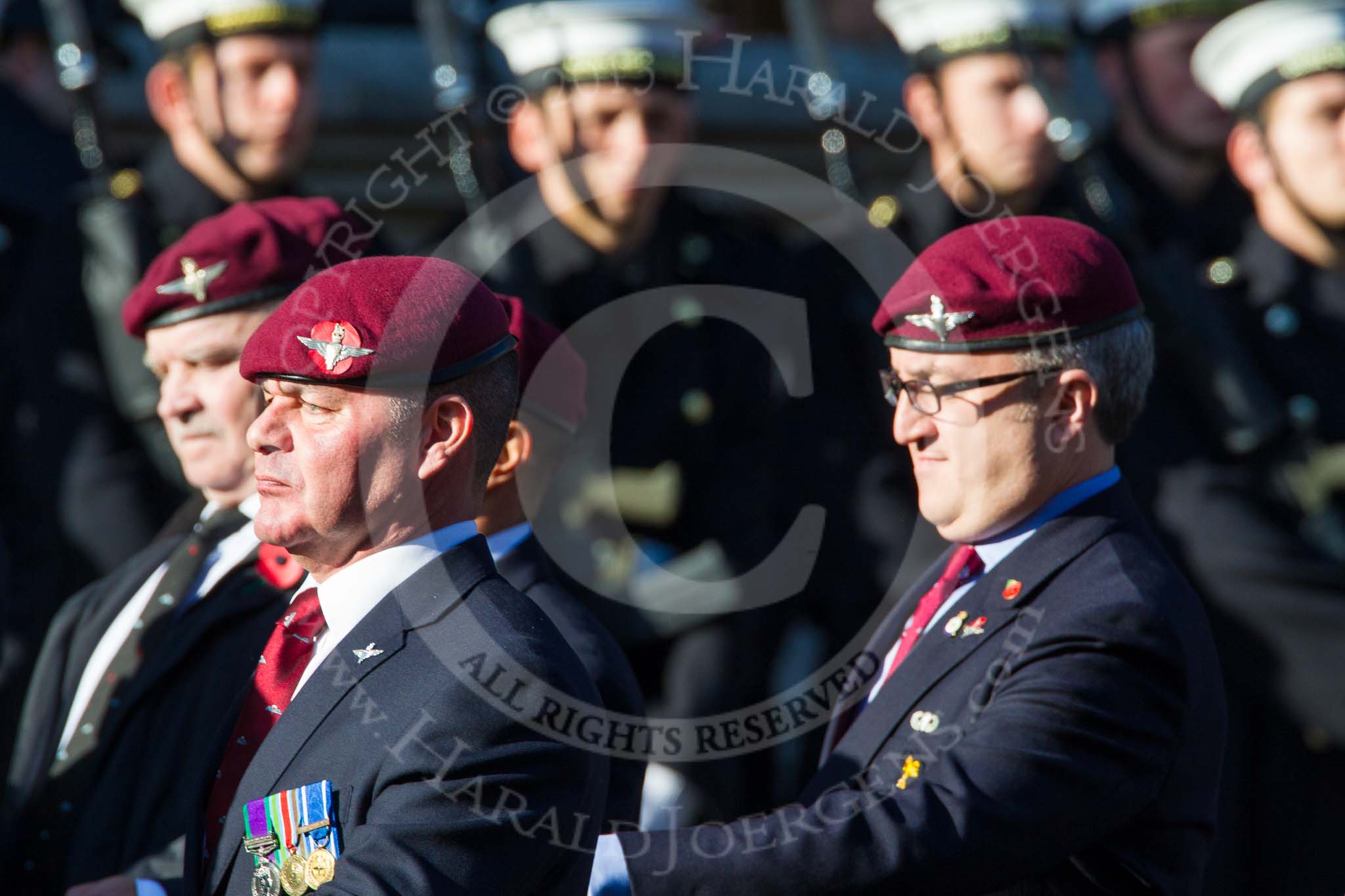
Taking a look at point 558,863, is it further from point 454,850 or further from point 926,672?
point 926,672

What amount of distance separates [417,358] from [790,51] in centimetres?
476

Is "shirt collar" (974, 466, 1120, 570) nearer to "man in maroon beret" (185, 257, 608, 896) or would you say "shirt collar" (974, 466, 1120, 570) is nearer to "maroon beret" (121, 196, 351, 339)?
"man in maroon beret" (185, 257, 608, 896)

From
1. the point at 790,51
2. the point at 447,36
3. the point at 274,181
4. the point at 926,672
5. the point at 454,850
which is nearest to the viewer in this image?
the point at 454,850

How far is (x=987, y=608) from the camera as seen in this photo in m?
2.81

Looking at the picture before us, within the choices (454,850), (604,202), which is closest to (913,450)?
(454,850)

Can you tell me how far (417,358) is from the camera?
7.93 ft

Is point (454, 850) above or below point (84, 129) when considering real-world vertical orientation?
below

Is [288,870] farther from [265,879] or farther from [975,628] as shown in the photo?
[975,628]

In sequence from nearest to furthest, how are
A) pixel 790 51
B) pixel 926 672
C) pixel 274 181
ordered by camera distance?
pixel 926 672 → pixel 274 181 → pixel 790 51

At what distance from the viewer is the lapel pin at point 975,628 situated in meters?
2.78

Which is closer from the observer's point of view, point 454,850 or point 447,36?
point 454,850

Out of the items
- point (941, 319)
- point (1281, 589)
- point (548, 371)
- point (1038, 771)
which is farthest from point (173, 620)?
point (1281, 589)

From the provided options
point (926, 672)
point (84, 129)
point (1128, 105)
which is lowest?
point (926, 672)

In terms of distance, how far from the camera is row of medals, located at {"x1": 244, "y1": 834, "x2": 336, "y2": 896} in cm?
224
